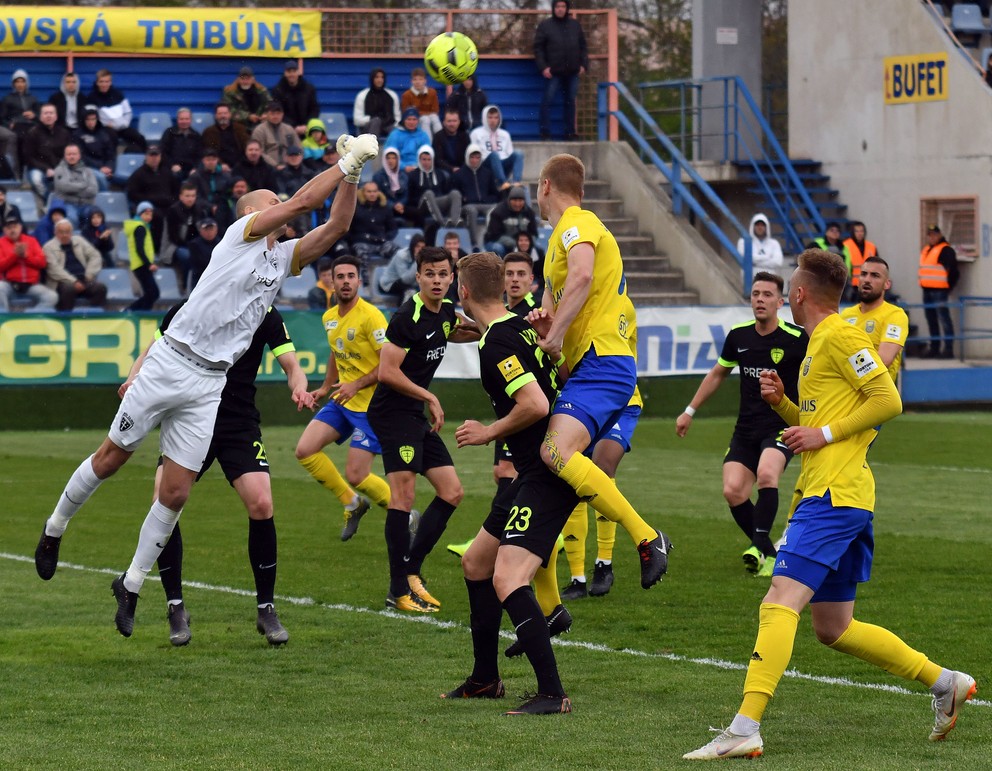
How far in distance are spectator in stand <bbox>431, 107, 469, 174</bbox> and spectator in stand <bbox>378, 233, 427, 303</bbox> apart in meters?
2.74

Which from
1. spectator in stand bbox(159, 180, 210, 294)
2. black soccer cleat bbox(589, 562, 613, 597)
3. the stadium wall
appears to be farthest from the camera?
the stadium wall

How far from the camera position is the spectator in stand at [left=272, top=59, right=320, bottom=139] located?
24.5 meters

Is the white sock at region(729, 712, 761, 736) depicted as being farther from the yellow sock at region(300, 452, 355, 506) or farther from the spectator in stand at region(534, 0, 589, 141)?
the spectator in stand at region(534, 0, 589, 141)

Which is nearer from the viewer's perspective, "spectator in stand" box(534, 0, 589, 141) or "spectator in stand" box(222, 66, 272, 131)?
"spectator in stand" box(222, 66, 272, 131)

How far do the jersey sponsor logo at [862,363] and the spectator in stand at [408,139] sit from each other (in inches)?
722

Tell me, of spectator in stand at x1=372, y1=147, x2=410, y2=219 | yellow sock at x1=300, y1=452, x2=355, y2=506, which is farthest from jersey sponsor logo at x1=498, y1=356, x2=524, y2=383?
spectator in stand at x1=372, y1=147, x2=410, y2=219

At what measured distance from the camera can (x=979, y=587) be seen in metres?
9.62

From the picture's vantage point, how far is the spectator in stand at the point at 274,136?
76.5 feet

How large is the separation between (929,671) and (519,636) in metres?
1.62

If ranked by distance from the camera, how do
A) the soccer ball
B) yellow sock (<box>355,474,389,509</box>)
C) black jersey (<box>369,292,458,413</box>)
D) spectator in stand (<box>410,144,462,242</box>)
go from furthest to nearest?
spectator in stand (<box>410,144,462,242</box>) → the soccer ball → yellow sock (<box>355,474,389,509</box>) → black jersey (<box>369,292,458,413</box>)

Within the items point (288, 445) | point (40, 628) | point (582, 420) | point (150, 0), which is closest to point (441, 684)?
point (582, 420)

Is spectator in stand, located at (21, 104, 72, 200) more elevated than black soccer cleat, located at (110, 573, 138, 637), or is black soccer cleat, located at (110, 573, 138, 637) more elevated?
spectator in stand, located at (21, 104, 72, 200)

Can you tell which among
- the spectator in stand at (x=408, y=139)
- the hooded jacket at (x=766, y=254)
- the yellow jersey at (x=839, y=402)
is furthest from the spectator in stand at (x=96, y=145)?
the yellow jersey at (x=839, y=402)

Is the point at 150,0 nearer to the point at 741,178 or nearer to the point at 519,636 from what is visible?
the point at 741,178
